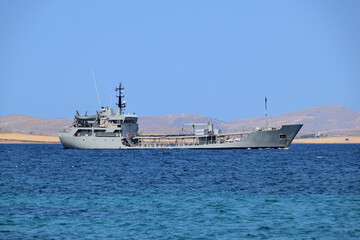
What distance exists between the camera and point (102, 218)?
26.0 meters

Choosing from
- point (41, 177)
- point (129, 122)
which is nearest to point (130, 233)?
point (41, 177)

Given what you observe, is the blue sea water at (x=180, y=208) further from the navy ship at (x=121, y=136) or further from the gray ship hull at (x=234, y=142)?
the navy ship at (x=121, y=136)

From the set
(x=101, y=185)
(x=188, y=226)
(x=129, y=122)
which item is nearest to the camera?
(x=188, y=226)

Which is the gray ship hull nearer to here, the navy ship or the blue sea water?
the navy ship

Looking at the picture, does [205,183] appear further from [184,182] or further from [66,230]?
[66,230]

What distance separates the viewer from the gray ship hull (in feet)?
355

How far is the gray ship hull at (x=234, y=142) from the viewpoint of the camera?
108 m

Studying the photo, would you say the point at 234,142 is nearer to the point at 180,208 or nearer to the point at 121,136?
the point at 121,136

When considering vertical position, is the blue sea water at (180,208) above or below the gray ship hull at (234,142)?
below

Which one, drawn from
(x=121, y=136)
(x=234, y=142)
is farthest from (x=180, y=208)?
(x=121, y=136)

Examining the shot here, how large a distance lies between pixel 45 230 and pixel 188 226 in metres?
6.75

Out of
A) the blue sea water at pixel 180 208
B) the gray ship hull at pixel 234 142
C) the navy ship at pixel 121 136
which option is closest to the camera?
the blue sea water at pixel 180 208

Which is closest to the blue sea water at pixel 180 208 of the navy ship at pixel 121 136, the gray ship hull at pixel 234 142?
the gray ship hull at pixel 234 142

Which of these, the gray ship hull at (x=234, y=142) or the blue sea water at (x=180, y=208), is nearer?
the blue sea water at (x=180, y=208)
